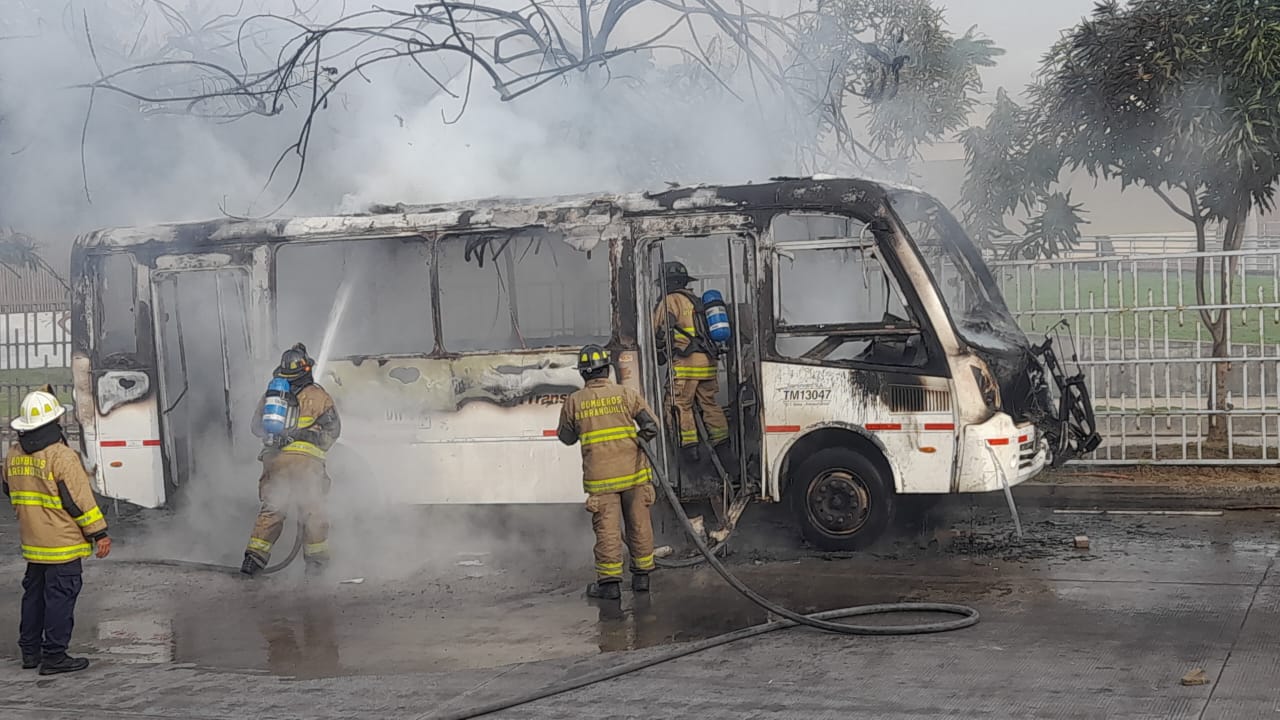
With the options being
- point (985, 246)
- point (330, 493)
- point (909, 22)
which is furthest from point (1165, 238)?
point (330, 493)

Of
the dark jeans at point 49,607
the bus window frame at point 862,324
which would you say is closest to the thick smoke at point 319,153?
the bus window frame at point 862,324

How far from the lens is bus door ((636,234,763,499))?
9.44 meters

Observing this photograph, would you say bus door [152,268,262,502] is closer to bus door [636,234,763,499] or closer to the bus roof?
the bus roof

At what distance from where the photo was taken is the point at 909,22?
14.1 meters

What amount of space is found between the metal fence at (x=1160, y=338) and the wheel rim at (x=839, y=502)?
10.6 ft

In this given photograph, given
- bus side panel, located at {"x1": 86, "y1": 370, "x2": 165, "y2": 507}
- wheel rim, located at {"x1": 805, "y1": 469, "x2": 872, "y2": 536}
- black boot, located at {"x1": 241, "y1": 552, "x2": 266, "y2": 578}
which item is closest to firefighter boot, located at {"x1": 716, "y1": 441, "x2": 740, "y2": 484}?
wheel rim, located at {"x1": 805, "y1": 469, "x2": 872, "y2": 536}

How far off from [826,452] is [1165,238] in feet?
18.9

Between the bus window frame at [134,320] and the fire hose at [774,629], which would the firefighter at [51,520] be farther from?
the bus window frame at [134,320]

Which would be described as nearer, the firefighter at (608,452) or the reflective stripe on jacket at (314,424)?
the firefighter at (608,452)

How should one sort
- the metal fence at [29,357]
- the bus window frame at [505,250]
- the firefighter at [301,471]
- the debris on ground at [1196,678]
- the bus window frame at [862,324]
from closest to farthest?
the debris on ground at [1196,678]
the bus window frame at [862,324]
the firefighter at [301,471]
the bus window frame at [505,250]
the metal fence at [29,357]

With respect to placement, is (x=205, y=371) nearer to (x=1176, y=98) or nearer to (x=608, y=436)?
(x=608, y=436)

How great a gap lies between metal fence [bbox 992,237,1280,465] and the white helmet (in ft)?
25.4

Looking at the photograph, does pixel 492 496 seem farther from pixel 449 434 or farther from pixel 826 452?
pixel 826 452

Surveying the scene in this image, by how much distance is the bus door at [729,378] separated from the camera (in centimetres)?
944
